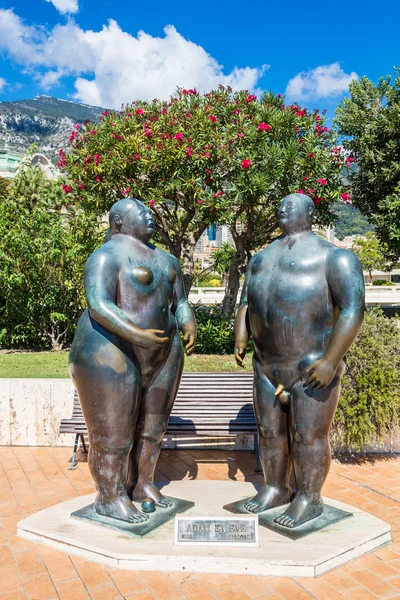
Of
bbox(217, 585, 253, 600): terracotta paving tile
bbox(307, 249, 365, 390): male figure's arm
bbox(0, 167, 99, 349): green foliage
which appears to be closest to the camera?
bbox(217, 585, 253, 600): terracotta paving tile

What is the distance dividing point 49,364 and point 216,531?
204 inches

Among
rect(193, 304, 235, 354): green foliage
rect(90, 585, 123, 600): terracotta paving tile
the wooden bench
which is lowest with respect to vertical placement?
rect(90, 585, 123, 600): terracotta paving tile

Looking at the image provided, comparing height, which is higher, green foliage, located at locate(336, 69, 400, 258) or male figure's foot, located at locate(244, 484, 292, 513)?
green foliage, located at locate(336, 69, 400, 258)

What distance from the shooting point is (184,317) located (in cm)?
385

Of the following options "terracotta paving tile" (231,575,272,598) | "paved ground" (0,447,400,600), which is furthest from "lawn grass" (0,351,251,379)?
"terracotta paving tile" (231,575,272,598)

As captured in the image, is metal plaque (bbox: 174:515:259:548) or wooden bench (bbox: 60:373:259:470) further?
wooden bench (bbox: 60:373:259:470)

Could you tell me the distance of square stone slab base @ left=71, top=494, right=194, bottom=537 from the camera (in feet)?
11.5

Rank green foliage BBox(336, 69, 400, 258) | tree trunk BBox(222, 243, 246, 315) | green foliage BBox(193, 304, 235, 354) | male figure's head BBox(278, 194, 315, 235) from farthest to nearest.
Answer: green foliage BBox(336, 69, 400, 258)
tree trunk BBox(222, 243, 246, 315)
green foliage BBox(193, 304, 235, 354)
male figure's head BBox(278, 194, 315, 235)

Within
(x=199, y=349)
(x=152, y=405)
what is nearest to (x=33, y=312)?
(x=199, y=349)

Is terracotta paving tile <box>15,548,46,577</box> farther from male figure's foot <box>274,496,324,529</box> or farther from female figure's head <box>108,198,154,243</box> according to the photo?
female figure's head <box>108,198,154,243</box>

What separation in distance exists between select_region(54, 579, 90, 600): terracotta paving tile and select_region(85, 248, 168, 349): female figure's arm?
1.41 meters

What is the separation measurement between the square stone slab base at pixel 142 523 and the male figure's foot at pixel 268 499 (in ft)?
1.49

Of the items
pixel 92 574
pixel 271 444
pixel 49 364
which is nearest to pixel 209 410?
pixel 271 444

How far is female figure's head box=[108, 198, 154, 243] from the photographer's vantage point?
11.8ft
